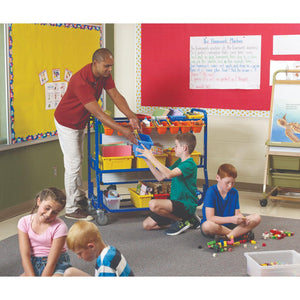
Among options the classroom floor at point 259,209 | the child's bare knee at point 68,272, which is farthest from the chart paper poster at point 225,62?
the child's bare knee at point 68,272

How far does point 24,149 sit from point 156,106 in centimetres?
183

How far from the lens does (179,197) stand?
4.14 meters

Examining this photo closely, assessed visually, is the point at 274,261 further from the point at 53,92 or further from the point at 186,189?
the point at 53,92

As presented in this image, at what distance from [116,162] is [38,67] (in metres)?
1.19

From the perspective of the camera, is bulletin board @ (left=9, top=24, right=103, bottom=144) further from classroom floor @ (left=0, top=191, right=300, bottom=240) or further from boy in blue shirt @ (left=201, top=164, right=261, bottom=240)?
boy in blue shirt @ (left=201, top=164, right=261, bottom=240)

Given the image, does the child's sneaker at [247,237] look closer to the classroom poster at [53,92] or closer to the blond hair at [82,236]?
the blond hair at [82,236]

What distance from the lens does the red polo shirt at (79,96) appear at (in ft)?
13.8

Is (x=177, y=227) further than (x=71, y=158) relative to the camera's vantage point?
No

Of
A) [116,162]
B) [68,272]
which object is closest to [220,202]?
[116,162]

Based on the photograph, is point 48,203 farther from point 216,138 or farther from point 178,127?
point 216,138

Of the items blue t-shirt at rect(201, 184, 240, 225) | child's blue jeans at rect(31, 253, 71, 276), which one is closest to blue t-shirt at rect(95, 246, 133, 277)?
child's blue jeans at rect(31, 253, 71, 276)

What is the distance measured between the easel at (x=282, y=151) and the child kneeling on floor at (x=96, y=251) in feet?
9.42

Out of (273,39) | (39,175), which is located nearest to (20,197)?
(39,175)

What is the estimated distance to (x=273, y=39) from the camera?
5.36 meters
